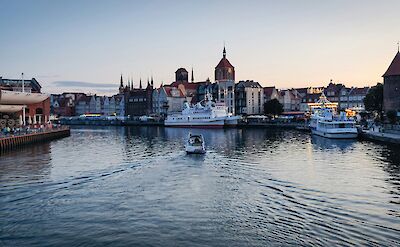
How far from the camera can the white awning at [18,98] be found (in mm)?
66012

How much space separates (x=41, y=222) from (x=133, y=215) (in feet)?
13.8

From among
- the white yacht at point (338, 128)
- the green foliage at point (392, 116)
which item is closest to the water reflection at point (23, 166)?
the white yacht at point (338, 128)

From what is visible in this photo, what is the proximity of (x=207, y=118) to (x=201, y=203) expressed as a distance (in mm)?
92833

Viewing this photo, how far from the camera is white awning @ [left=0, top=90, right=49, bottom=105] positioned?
217 feet

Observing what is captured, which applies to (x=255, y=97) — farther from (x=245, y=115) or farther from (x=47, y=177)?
(x=47, y=177)

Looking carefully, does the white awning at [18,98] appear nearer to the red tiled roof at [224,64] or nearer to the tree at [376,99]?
the tree at [376,99]

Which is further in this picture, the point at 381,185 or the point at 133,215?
the point at 381,185

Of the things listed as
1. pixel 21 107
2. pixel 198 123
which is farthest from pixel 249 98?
pixel 21 107

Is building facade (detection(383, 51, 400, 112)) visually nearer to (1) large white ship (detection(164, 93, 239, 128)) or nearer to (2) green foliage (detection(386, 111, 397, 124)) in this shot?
(2) green foliage (detection(386, 111, 397, 124))

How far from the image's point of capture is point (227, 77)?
154 m

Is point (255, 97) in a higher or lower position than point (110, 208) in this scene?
higher

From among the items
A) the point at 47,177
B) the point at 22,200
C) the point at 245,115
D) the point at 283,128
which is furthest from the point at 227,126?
the point at 22,200

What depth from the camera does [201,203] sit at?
2131cm

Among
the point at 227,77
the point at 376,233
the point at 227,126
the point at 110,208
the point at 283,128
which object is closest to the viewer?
the point at 376,233
